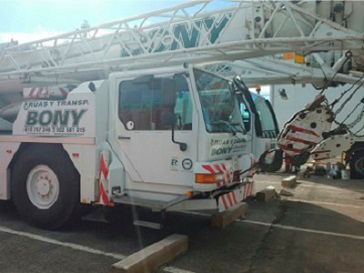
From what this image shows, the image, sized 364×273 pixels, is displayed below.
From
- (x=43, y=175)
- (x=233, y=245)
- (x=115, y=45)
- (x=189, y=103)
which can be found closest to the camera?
(x=189, y=103)

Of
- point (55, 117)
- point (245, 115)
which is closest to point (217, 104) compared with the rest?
point (245, 115)

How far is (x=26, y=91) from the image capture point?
5973 mm

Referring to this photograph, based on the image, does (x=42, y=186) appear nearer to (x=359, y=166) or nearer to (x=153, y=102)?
(x=153, y=102)

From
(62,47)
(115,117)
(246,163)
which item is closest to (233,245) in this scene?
(246,163)

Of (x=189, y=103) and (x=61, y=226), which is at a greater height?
(x=189, y=103)

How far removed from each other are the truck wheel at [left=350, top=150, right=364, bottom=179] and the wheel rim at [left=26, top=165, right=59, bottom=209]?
1016 centimetres

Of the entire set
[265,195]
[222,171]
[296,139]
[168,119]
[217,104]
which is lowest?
[265,195]

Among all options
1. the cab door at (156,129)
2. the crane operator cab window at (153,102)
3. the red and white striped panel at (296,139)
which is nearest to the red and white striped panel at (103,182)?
the cab door at (156,129)

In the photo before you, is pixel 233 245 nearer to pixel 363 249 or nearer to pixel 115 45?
pixel 363 249

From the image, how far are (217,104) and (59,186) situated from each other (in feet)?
7.88

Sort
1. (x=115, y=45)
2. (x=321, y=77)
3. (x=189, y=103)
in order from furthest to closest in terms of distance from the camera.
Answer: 1. (x=321, y=77)
2. (x=115, y=45)
3. (x=189, y=103)

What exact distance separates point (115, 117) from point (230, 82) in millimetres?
1743

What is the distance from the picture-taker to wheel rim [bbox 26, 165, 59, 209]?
556 centimetres

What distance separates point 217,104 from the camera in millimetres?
5176
